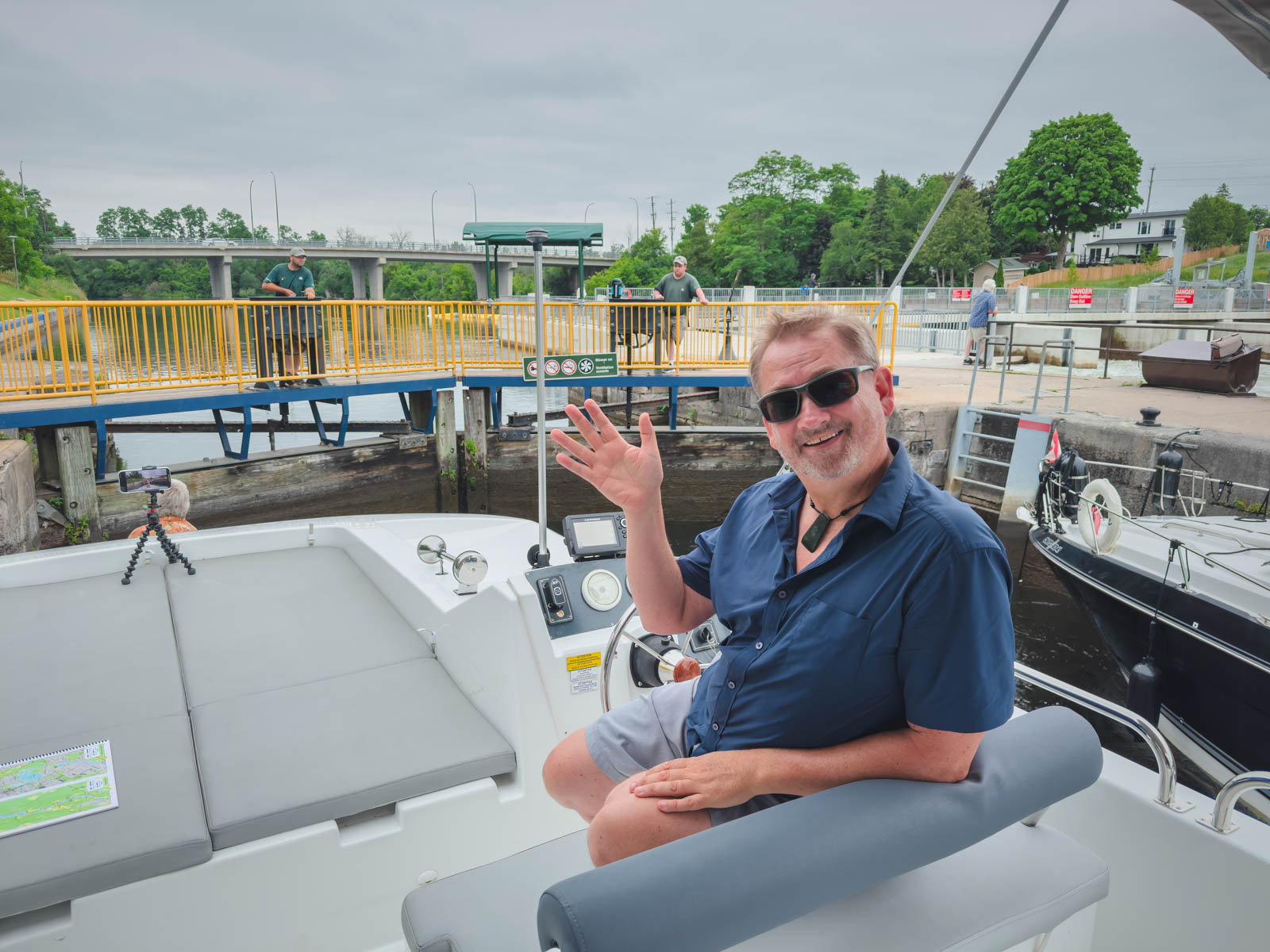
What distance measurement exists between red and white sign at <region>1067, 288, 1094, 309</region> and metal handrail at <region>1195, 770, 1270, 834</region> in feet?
106

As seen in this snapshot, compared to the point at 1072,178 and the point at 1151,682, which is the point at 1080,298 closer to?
the point at 1151,682

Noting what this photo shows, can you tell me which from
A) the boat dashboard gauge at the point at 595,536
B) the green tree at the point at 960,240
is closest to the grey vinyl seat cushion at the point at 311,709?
the boat dashboard gauge at the point at 595,536

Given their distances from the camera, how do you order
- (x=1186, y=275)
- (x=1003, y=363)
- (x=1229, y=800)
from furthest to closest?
(x=1186, y=275)
(x=1003, y=363)
(x=1229, y=800)

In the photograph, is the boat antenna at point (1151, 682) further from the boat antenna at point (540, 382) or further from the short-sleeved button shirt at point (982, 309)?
the short-sleeved button shirt at point (982, 309)

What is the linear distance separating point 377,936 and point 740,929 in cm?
168

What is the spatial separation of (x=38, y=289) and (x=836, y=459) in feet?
194

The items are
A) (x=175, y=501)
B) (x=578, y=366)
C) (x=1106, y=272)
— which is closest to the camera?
(x=578, y=366)

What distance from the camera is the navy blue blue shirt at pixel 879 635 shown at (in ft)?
4.11

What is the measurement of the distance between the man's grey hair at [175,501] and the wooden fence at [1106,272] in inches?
2022

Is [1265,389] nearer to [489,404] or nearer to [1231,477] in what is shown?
[1231,477]

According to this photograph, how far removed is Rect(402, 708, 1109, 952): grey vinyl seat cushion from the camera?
110cm

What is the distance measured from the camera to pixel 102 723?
2.57m

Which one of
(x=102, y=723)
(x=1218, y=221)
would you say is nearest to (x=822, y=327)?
(x=102, y=723)

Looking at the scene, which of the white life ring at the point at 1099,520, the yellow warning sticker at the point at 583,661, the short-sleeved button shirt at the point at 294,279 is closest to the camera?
the yellow warning sticker at the point at 583,661
